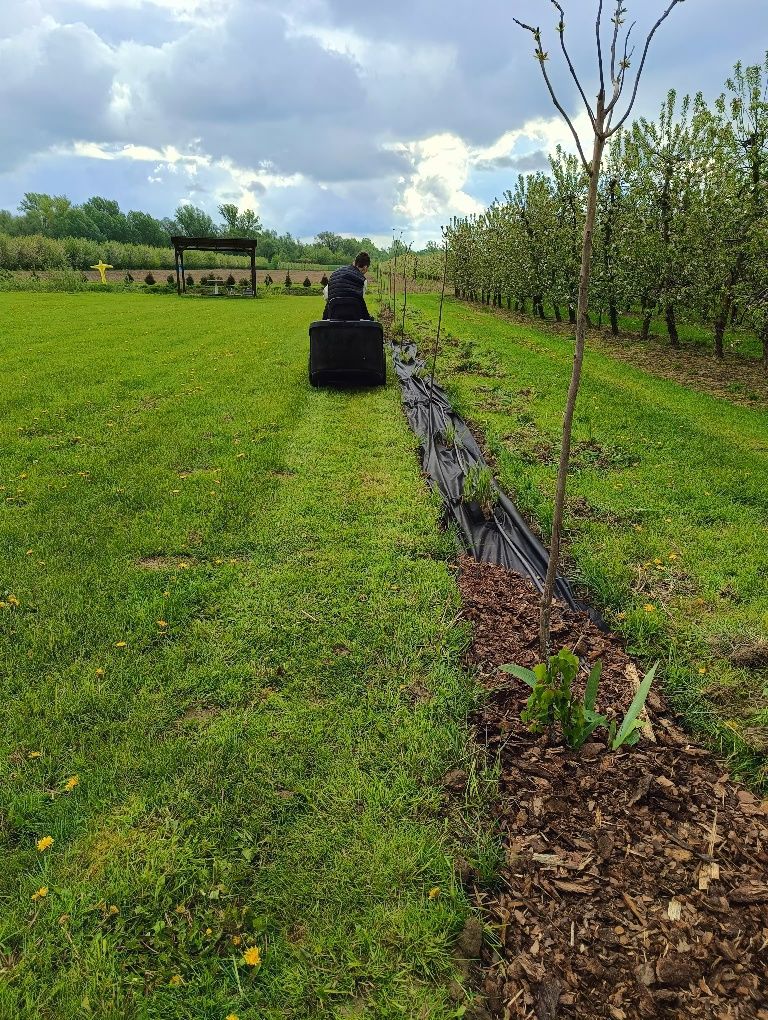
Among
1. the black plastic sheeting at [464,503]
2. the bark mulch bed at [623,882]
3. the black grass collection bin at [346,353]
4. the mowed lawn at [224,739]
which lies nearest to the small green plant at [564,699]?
the bark mulch bed at [623,882]

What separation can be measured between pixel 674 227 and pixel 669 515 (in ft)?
36.7

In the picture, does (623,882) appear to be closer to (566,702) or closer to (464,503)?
(566,702)

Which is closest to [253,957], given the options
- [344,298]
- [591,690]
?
[591,690]

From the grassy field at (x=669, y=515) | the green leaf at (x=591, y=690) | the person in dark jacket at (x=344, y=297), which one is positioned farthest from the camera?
the person in dark jacket at (x=344, y=297)

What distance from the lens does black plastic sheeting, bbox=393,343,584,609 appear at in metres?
4.16

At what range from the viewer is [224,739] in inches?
98.7

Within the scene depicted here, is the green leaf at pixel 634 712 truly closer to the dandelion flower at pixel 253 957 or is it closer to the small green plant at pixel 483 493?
the dandelion flower at pixel 253 957

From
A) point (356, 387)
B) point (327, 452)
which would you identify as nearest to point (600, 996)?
point (327, 452)

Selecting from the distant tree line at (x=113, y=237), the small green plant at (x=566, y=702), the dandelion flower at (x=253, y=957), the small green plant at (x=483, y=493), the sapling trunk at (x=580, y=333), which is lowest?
the dandelion flower at (x=253, y=957)

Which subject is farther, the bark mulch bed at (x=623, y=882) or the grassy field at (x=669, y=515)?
the grassy field at (x=669, y=515)

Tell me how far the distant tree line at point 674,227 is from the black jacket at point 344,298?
11.4 ft

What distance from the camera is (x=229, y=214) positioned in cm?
6731

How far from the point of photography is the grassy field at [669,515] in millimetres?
2898

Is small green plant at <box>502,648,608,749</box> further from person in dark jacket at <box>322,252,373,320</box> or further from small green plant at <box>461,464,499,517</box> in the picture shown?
person in dark jacket at <box>322,252,373,320</box>
